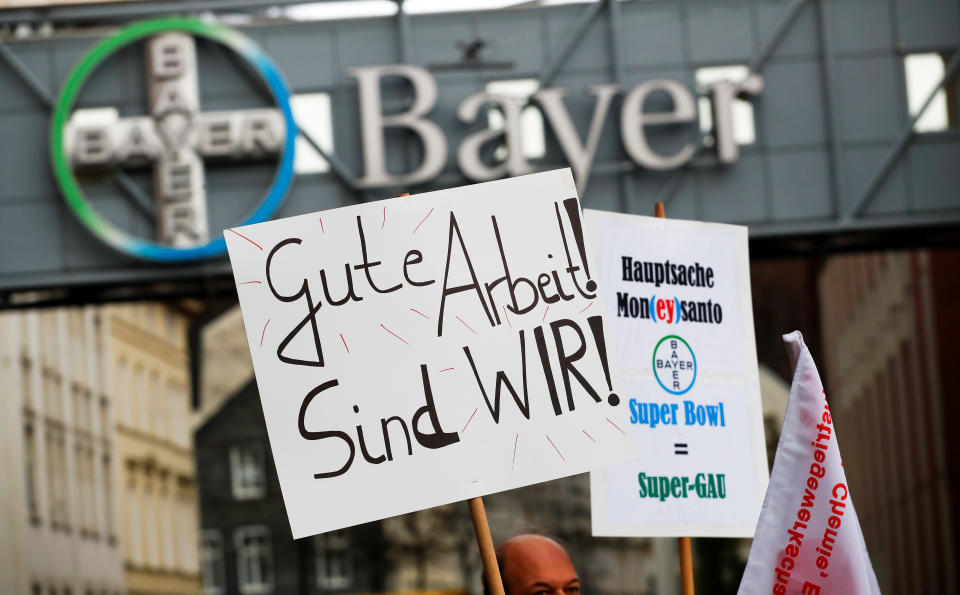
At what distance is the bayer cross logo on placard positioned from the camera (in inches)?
264

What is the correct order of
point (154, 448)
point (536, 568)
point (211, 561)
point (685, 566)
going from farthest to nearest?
point (211, 561)
point (154, 448)
point (685, 566)
point (536, 568)

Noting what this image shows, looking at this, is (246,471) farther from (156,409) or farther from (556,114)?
(556,114)

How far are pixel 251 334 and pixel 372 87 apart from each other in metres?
16.3

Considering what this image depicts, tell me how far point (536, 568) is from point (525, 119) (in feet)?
53.2

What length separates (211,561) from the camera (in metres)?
59.3

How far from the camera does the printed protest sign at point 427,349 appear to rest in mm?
5582

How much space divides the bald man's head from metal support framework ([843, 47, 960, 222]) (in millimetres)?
16263

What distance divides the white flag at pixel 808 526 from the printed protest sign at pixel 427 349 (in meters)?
0.50

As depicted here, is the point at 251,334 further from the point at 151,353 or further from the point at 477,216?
the point at 151,353

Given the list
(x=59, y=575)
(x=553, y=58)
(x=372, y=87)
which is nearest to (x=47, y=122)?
(x=372, y=87)

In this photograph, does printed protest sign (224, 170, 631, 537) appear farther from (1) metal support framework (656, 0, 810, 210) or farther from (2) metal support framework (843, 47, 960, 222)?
(2) metal support framework (843, 47, 960, 222)

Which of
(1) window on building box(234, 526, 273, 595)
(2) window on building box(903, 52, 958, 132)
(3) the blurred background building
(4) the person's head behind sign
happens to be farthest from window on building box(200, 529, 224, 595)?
(4) the person's head behind sign

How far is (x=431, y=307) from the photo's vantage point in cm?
577

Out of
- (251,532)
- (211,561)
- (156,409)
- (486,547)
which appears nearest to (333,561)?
(251,532)
